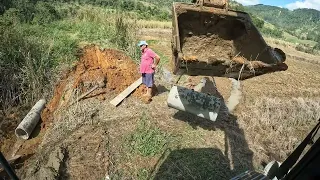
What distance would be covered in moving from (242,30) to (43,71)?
18.1 feet

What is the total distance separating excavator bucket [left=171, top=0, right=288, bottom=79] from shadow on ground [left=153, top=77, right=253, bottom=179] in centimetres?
189

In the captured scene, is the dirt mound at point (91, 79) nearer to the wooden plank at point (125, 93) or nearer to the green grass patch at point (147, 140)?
the wooden plank at point (125, 93)

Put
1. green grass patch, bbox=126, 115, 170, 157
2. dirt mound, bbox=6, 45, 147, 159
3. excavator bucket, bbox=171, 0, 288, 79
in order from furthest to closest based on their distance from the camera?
1. dirt mound, bbox=6, 45, 147, 159
2. green grass patch, bbox=126, 115, 170, 157
3. excavator bucket, bbox=171, 0, 288, 79

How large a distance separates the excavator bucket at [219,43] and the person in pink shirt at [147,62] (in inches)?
60.4

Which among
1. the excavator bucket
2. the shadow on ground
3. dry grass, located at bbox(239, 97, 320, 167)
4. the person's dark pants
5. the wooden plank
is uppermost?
the excavator bucket

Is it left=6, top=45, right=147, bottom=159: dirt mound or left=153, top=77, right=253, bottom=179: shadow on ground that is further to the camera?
left=6, top=45, right=147, bottom=159: dirt mound

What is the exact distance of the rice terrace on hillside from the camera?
488 centimetres

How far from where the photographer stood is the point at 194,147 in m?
6.07

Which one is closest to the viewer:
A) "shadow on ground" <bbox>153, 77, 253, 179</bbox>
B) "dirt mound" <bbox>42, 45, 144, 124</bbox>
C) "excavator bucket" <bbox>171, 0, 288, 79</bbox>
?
"excavator bucket" <bbox>171, 0, 288, 79</bbox>

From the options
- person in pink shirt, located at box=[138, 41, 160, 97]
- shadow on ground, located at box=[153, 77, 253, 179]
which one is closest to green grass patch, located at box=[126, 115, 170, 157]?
shadow on ground, located at box=[153, 77, 253, 179]

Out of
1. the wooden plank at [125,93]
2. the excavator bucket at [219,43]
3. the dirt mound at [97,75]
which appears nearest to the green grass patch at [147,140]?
the wooden plank at [125,93]

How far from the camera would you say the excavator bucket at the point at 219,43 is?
3754 millimetres

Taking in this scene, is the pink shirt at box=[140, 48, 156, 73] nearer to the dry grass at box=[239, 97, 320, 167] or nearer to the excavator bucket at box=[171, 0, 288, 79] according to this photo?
the excavator bucket at box=[171, 0, 288, 79]

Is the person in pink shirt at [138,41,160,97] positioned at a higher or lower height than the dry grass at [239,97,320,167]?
higher
